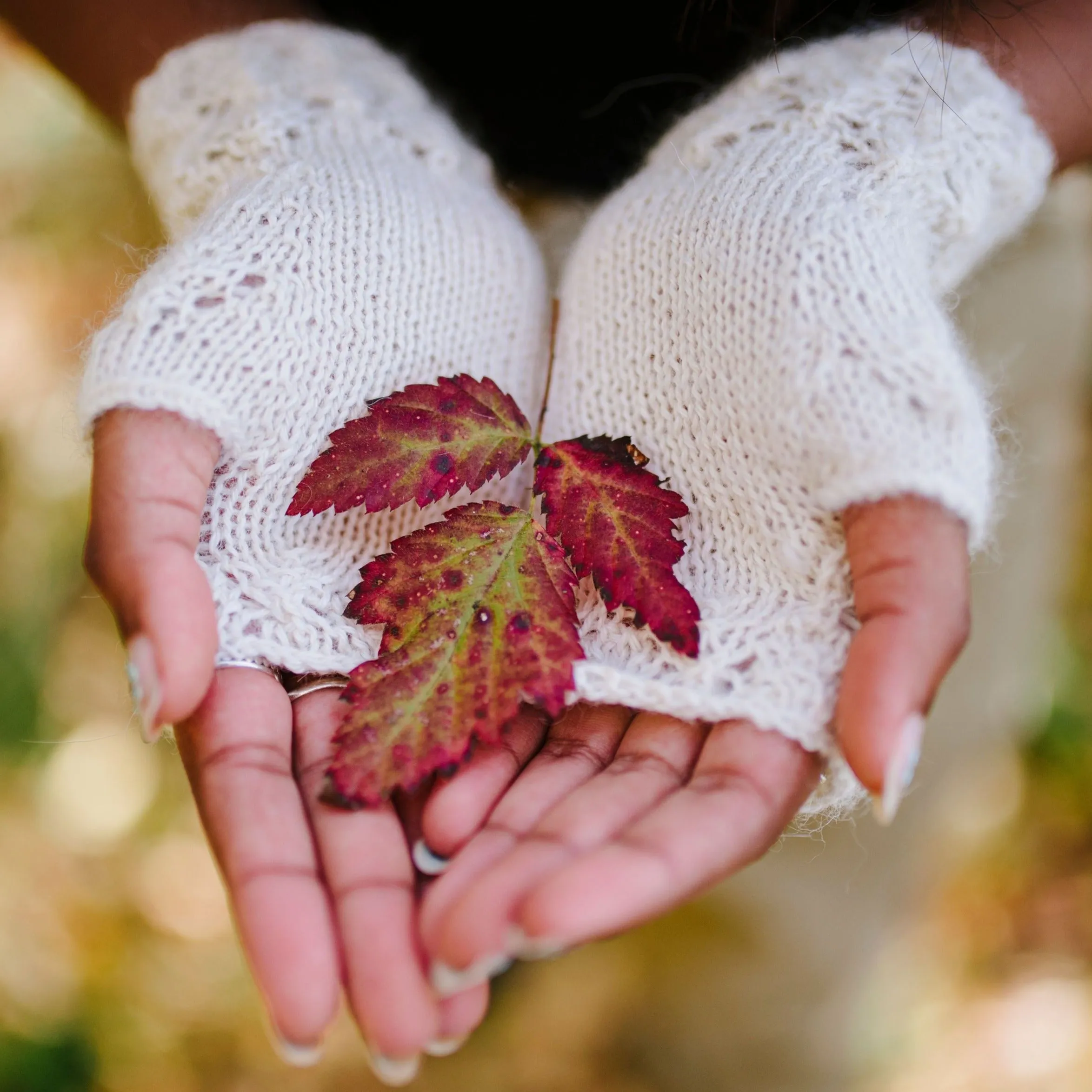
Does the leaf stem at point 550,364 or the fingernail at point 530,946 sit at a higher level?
the leaf stem at point 550,364

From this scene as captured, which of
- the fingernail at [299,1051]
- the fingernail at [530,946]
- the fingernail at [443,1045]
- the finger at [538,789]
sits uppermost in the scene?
the fingernail at [530,946]

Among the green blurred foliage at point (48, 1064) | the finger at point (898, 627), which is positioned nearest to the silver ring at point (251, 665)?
the finger at point (898, 627)

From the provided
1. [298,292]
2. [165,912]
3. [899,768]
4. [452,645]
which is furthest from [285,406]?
[165,912]

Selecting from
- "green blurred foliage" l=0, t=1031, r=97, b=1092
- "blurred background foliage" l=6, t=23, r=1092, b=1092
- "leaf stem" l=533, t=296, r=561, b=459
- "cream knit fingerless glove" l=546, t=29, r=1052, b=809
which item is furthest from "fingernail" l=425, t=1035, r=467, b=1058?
"green blurred foliage" l=0, t=1031, r=97, b=1092

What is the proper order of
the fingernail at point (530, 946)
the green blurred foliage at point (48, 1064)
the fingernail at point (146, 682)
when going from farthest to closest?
the green blurred foliage at point (48, 1064), the fingernail at point (146, 682), the fingernail at point (530, 946)

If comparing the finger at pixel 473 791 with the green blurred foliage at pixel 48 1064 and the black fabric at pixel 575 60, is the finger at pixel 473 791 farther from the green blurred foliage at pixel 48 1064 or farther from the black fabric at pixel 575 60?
the green blurred foliage at pixel 48 1064

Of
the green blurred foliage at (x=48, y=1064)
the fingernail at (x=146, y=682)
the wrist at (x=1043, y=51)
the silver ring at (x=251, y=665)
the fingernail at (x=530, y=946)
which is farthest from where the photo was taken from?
the green blurred foliage at (x=48, y=1064)

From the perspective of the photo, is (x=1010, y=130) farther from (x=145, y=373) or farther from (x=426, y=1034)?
(x=426, y=1034)

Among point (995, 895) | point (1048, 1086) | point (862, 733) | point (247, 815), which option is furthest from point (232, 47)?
point (1048, 1086)
